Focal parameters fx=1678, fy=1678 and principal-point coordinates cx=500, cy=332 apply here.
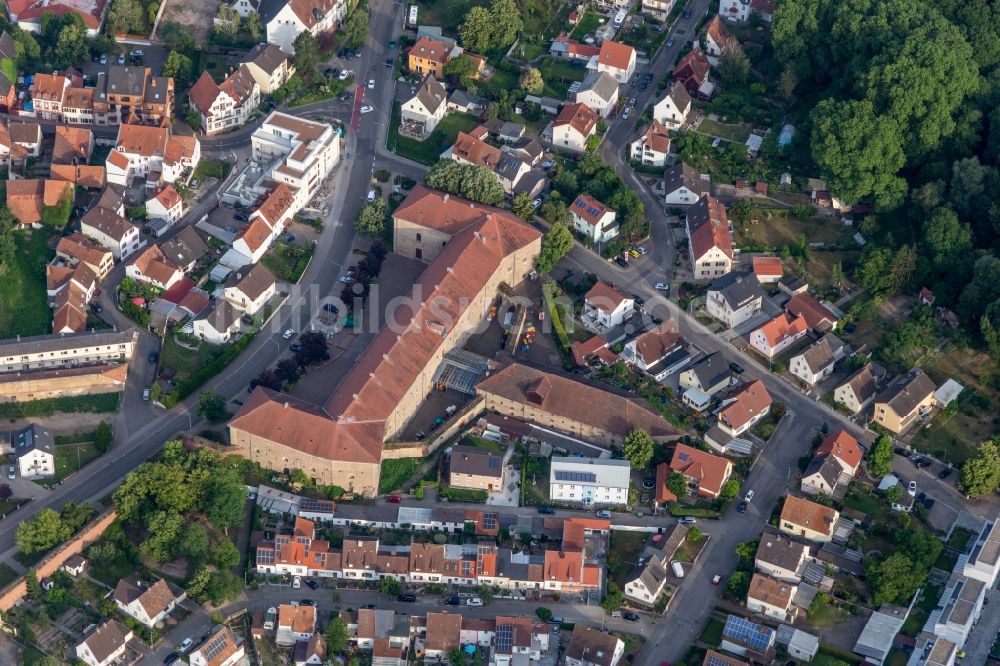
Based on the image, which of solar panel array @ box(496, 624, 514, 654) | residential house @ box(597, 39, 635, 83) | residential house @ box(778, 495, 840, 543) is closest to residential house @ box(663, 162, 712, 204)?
residential house @ box(597, 39, 635, 83)

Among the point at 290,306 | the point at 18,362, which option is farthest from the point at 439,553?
the point at 18,362

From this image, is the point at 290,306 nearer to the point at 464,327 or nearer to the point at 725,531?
the point at 464,327

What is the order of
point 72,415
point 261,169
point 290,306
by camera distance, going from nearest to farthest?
point 72,415 → point 290,306 → point 261,169

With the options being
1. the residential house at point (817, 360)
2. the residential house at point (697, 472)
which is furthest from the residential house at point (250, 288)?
the residential house at point (817, 360)

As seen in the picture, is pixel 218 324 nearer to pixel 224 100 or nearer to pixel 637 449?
pixel 224 100

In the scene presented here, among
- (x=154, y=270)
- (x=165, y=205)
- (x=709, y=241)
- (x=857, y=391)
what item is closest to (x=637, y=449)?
(x=857, y=391)

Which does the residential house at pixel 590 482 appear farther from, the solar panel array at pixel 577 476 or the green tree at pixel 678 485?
the green tree at pixel 678 485
